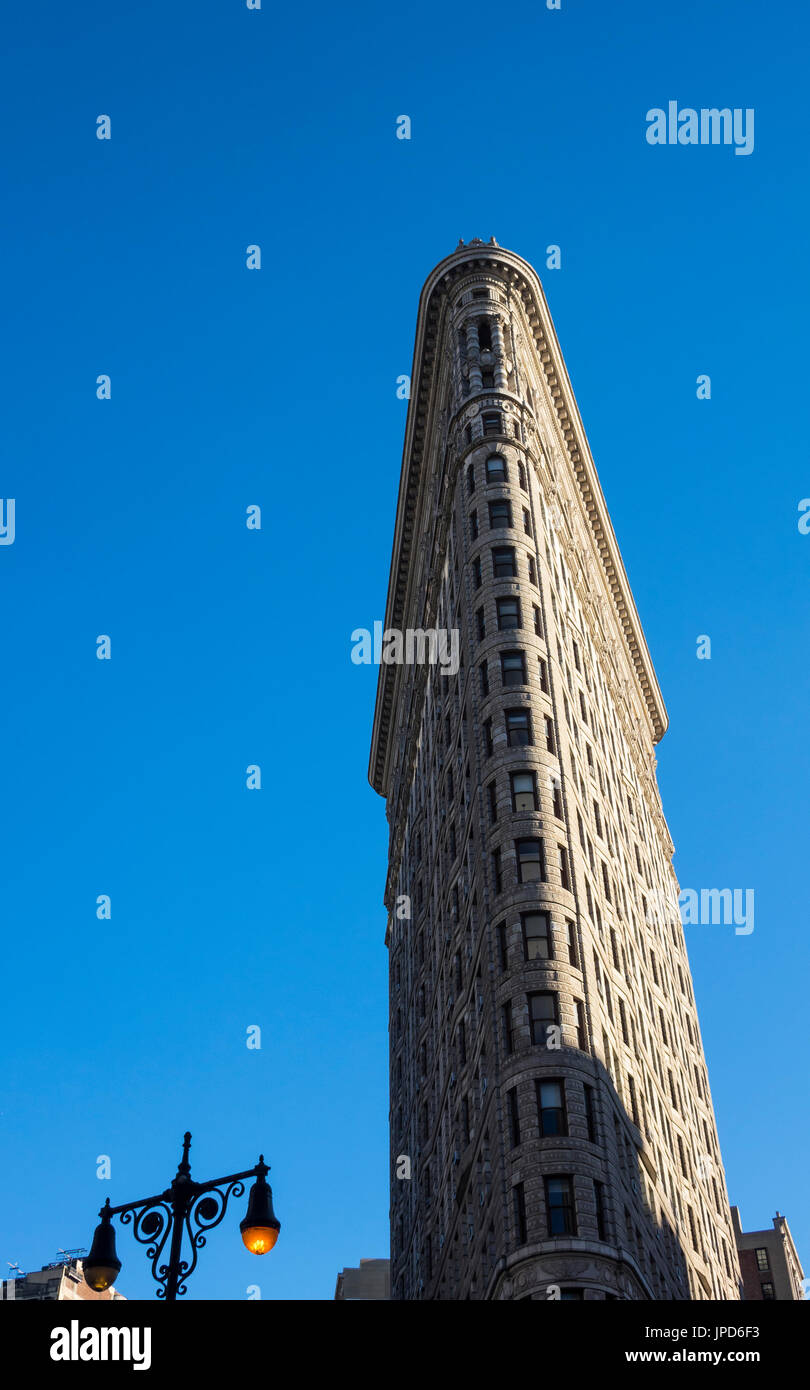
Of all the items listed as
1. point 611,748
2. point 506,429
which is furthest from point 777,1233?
point 506,429

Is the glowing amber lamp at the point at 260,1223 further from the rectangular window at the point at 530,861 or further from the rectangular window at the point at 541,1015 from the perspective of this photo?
the rectangular window at the point at 530,861

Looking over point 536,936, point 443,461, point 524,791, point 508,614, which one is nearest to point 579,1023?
point 536,936

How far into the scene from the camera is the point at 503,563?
6675 centimetres

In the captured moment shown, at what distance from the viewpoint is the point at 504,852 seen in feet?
185

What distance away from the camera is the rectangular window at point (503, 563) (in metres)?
66.1

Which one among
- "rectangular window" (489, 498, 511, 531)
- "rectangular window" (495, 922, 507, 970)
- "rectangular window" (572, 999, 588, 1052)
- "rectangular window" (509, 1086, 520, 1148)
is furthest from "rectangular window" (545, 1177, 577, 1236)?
"rectangular window" (489, 498, 511, 531)

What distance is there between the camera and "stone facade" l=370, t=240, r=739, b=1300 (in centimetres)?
4862

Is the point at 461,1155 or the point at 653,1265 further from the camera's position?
the point at 461,1155

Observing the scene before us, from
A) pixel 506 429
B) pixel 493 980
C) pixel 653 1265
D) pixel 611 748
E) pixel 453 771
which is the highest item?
pixel 506 429

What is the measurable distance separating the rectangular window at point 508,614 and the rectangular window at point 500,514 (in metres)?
5.14

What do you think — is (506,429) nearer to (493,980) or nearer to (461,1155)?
(493,980)

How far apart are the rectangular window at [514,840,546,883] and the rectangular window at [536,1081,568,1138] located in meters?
8.89

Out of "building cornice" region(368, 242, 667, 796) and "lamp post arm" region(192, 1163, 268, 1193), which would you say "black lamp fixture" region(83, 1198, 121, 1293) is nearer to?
"lamp post arm" region(192, 1163, 268, 1193)
